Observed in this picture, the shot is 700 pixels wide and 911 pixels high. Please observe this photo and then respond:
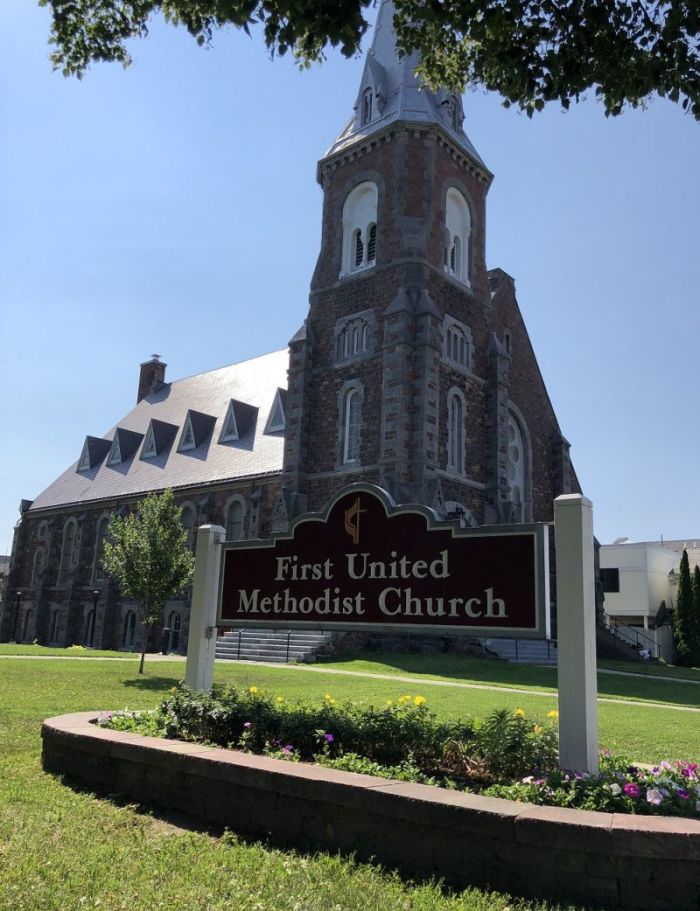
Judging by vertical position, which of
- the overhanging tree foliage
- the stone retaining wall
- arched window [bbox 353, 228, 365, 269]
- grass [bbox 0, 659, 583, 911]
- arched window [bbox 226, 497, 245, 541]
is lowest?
grass [bbox 0, 659, 583, 911]

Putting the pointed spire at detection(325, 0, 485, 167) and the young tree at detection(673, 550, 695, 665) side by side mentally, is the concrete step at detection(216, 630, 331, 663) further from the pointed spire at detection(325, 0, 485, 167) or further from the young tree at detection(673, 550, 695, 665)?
the young tree at detection(673, 550, 695, 665)

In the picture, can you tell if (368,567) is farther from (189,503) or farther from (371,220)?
(189,503)

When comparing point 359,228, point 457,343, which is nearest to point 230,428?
point 359,228

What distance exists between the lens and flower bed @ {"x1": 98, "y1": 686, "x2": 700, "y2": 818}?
484 centimetres

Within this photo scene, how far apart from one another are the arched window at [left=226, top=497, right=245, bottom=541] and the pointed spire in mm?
16649

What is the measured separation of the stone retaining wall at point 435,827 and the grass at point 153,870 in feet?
0.55

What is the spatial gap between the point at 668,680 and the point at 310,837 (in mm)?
22346

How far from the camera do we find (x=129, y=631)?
39.7 m

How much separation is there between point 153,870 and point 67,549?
44.7 meters

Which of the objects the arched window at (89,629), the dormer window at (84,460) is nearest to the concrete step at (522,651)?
the arched window at (89,629)

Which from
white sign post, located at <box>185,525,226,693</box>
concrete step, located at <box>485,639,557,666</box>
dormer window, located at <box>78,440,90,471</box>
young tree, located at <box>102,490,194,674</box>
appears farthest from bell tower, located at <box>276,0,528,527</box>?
dormer window, located at <box>78,440,90,471</box>

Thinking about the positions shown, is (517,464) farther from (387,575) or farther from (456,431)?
(387,575)

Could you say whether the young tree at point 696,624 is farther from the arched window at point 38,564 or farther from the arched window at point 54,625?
the arched window at point 38,564

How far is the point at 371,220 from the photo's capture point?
1275 inches
